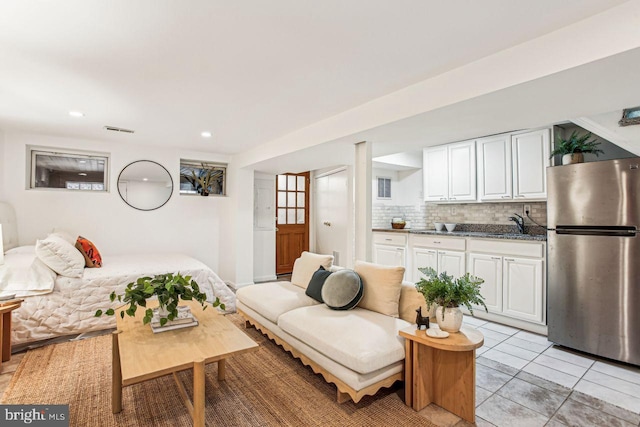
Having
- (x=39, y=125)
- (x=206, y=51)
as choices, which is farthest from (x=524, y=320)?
(x=39, y=125)

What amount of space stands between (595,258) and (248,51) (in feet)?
10.9

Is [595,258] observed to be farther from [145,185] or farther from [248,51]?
[145,185]

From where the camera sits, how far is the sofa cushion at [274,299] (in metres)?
2.80

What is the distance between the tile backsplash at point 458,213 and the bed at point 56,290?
3.17m

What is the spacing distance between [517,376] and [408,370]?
1.07 m

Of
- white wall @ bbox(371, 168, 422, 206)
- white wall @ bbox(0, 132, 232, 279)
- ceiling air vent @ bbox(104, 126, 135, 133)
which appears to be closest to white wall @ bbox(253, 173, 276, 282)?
white wall @ bbox(0, 132, 232, 279)

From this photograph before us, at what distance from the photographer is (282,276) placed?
621 centimetres

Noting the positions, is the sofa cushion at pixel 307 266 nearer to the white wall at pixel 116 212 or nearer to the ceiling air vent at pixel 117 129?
the white wall at pixel 116 212

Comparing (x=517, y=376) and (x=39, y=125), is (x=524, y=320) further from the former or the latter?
(x=39, y=125)

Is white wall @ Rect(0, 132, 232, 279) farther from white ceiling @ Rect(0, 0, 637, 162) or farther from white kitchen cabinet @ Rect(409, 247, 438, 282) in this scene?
white kitchen cabinet @ Rect(409, 247, 438, 282)

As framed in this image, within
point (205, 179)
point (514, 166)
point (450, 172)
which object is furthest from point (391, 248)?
point (205, 179)

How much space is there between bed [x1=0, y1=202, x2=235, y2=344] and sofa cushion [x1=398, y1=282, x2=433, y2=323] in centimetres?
228

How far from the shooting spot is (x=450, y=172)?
14.6 feet

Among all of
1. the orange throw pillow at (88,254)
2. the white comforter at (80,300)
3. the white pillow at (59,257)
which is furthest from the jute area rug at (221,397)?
the orange throw pillow at (88,254)
